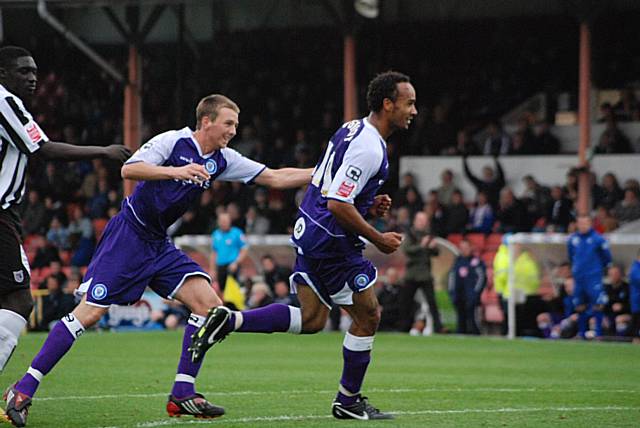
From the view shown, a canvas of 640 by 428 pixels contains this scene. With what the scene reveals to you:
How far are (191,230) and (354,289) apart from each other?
1815 cm

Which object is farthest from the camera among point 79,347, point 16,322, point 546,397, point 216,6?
point 216,6

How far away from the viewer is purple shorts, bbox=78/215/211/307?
8578 mm

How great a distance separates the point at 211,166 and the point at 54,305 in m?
15.5

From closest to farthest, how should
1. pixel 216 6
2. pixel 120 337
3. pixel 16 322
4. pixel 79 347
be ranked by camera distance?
1. pixel 16 322
2. pixel 79 347
3. pixel 120 337
4. pixel 216 6

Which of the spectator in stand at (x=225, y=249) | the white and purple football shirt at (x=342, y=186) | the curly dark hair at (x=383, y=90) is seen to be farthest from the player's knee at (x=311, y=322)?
the spectator in stand at (x=225, y=249)

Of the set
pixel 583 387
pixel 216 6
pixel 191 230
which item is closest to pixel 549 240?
pixel 191 230

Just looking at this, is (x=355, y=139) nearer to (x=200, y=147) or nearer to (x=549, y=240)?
(x=200, y=147)

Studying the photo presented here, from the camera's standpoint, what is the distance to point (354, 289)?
8.56 meters

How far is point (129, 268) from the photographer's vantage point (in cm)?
864

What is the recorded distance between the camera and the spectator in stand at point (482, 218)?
23.7m

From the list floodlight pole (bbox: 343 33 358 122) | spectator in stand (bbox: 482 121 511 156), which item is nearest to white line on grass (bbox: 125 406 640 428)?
floodlight pole (bbox: 343 33 358 122)

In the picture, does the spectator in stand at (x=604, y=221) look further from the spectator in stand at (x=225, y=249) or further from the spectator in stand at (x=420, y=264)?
the spectator in stand at (x=225, y=249)

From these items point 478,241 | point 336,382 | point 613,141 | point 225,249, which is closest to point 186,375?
point 336,382

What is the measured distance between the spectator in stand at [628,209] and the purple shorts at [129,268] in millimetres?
14807
